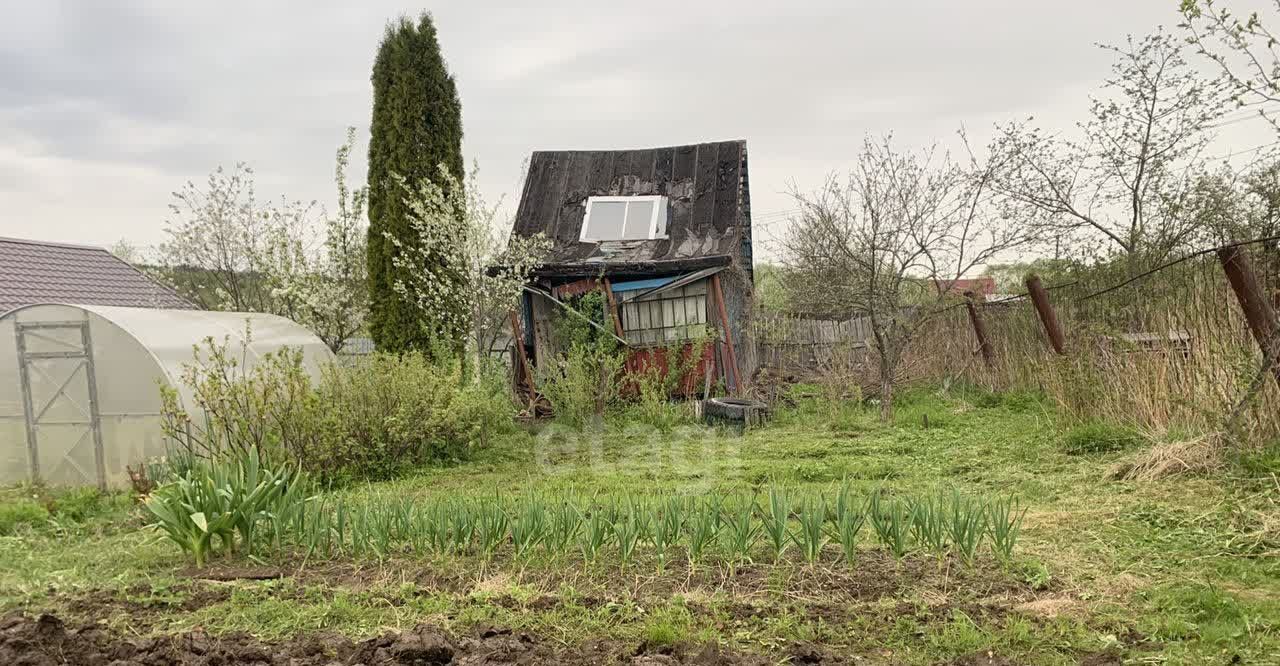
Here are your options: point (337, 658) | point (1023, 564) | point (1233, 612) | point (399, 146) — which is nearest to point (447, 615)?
point (337, 658)

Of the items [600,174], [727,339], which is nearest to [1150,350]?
[727,339]

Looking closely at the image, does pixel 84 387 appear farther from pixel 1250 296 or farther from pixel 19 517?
pixel 1250 296

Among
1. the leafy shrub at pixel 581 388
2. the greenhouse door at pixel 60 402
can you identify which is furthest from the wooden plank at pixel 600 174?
the greenhouse door at pixel 60 402

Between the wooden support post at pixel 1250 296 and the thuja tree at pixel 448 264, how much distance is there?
28.9 feet

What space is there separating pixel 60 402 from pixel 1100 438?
33.1 feet

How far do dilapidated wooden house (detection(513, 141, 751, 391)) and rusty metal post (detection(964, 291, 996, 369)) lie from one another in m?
3.69

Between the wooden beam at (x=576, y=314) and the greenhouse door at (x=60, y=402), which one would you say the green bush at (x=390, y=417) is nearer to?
the greenhouse door at (x=60, y=402)

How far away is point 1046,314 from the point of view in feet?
33.8

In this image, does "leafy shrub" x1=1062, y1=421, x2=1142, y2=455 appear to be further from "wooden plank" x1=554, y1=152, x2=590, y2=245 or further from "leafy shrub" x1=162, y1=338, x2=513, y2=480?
"wooden plank" x1=554, y1=152, x2=590, y2=245

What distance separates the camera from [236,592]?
4363 millimetres

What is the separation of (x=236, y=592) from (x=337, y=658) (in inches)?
48.0

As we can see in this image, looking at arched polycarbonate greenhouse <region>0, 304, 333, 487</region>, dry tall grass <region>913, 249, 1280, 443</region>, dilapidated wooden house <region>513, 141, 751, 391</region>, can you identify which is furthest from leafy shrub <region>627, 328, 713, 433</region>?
arched polycarbonate greenhouse <region>0, 304, 333, 487</region>

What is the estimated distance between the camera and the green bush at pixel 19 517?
6.65 meters

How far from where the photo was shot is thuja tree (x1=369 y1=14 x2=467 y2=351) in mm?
12891
